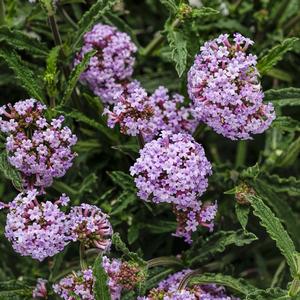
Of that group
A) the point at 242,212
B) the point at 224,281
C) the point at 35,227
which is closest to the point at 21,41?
the point at 35,227

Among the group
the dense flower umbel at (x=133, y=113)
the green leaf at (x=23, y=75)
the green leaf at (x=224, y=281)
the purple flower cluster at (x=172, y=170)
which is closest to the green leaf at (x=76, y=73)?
the green leaf at (x=23, y=75)

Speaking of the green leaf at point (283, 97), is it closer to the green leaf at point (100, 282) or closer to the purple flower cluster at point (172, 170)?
the purple flower cluster at point (172, 170)

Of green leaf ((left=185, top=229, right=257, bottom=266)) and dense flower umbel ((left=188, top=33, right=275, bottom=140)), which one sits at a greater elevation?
dense flower umbel ((left=188, top=33, right=275, bottom=140))

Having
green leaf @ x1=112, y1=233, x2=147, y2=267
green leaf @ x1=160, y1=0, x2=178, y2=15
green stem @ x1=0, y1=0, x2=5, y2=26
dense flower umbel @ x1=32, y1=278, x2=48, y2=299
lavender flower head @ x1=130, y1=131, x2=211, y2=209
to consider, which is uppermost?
green leaf @ x1=160, y1=0, x2=178, y2=15

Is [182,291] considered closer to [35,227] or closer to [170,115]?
[35,227]

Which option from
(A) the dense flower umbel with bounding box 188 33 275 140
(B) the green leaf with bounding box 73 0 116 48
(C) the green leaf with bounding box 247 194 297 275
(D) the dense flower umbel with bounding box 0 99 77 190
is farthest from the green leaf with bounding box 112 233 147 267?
(B) the green leaf with bounding box 73 0 116 48

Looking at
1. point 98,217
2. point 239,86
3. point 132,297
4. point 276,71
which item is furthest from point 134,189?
point 276,71

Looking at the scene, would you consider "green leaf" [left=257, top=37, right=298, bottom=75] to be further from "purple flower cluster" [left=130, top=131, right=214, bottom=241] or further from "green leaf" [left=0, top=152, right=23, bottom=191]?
"green leaf" [left=0, top=152, right=23, bottom=191]
